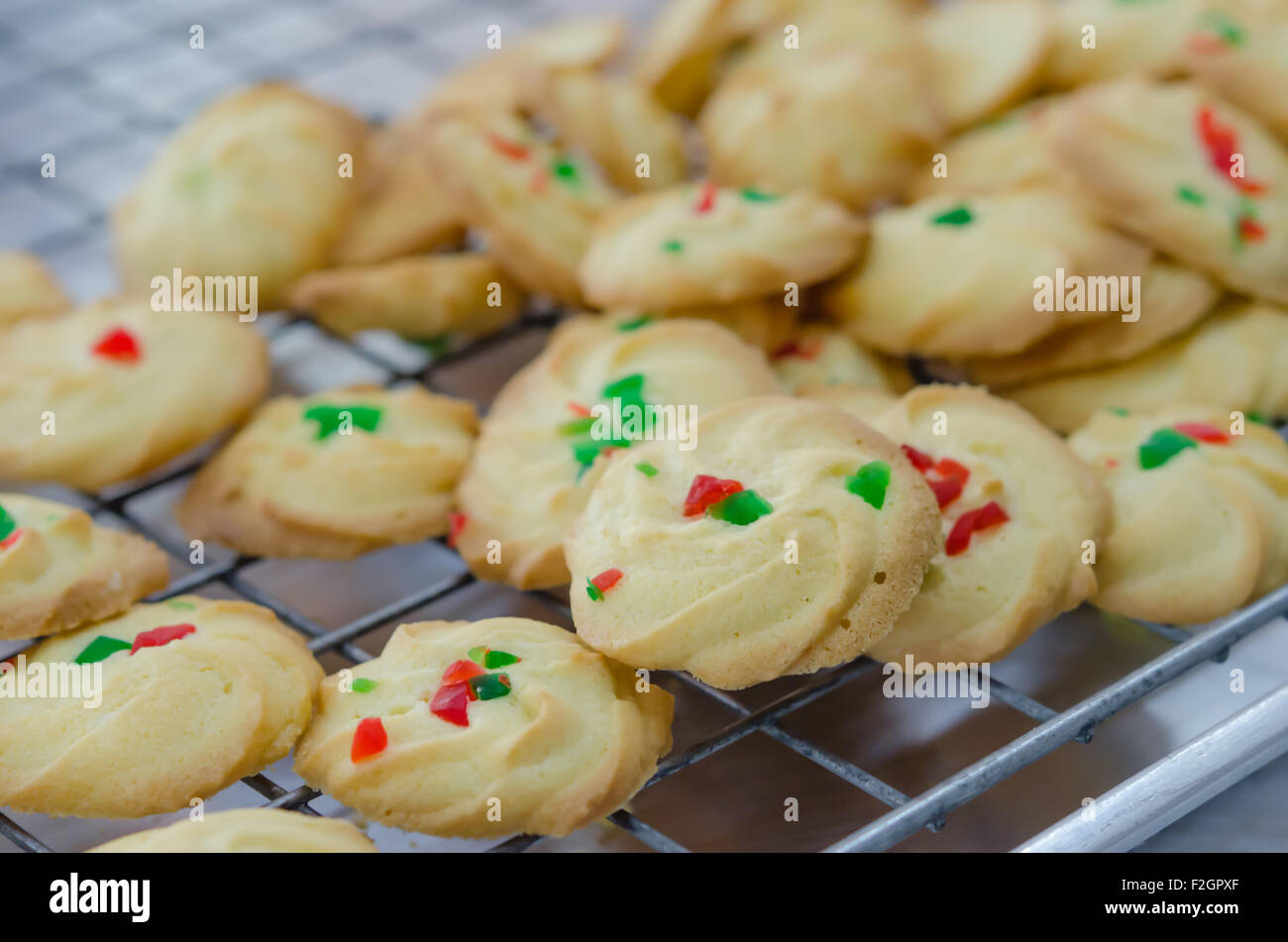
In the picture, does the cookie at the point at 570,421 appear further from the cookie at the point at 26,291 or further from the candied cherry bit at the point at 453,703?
the cookie at the point at 26,291

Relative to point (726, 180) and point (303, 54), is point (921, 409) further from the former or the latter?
point (303, 54)

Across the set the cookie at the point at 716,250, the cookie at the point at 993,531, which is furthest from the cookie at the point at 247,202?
the cookie at the point at 993,531

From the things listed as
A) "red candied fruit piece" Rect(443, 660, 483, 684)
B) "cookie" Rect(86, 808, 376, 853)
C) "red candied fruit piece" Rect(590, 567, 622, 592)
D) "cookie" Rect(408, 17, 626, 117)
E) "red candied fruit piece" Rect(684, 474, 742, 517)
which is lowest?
"cookie" Rect(86, 808, 376, 853)

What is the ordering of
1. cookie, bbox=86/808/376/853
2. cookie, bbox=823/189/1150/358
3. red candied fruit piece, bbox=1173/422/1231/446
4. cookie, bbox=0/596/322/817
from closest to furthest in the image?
cookie, bbox=86/808/376/853 → cookie, bbox=0/596/322/817 → red candied fruit piece, bbox=1173/422/1231/446 → cookie, bbox=823/189/1150/358

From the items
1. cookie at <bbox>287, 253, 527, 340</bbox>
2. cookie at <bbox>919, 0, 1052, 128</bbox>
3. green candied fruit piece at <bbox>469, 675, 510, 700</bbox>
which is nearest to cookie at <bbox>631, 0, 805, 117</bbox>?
cookie at <bbox>919, 0, 1052, 128</bbox>

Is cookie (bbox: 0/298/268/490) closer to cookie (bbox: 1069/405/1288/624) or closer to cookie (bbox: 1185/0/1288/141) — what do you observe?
cookie (bbox: 1069/405/1288/624)

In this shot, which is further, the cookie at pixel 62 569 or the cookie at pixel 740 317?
the cookie at pixel 740 317

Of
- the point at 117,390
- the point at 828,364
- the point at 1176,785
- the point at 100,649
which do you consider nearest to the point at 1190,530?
the point at 1176,785
